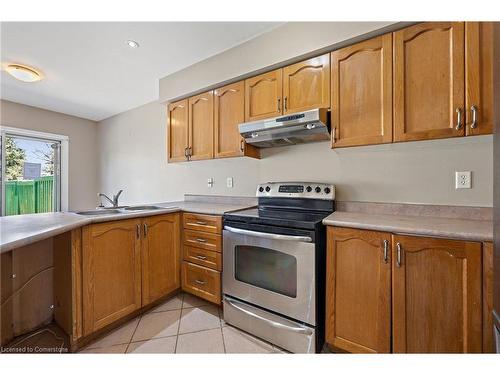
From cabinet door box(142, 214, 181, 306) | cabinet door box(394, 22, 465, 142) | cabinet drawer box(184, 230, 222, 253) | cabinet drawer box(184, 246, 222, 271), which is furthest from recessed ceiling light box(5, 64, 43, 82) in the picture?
cabinet door box(394, 22, 465, 142)

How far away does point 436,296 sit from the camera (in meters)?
1.05

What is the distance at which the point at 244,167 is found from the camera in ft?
7.68

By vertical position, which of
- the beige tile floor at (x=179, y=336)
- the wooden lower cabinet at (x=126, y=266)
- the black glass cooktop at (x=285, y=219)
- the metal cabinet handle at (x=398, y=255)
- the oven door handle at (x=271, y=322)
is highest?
the black glass cooktop at (x=285, y=219)

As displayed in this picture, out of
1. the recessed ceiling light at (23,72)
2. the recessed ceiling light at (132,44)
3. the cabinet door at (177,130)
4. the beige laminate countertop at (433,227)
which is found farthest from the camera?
the cabinet door at (177,130)

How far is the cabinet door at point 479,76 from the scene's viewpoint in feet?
3.60

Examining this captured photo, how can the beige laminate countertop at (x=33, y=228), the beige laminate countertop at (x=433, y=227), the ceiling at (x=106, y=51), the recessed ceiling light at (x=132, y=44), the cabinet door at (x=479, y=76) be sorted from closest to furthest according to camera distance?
the beige laminate countertop at (x=33, y=228) → the beige laminate countertop at (x=433, y=227) → the cabinet door at (x=479, y=76) → the ceiling at (x=106, y=51) → the recessed ceiling light at (x=132, y=44)

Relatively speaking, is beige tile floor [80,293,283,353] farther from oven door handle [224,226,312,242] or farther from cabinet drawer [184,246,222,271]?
oven door handle [224,226,312,242]

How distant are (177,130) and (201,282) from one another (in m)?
1.64

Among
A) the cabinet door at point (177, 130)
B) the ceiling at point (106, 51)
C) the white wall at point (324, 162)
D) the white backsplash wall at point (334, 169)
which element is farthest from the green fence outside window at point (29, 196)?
the cabinet door at point (177, 130)

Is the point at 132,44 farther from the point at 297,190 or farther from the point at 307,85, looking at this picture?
the point at 297,190

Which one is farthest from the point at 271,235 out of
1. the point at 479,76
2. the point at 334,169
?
the point at 479,76

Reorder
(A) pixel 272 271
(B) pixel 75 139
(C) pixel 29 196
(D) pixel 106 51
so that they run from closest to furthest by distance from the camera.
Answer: (A) pixel 272 271, (D) pixel 106 51, (C) pixel 29 196, (B) pixel 75 139

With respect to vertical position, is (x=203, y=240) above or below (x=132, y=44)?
below

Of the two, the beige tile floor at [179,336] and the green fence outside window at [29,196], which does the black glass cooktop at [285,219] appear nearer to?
the beige tile floor at [179,336]
